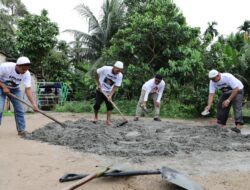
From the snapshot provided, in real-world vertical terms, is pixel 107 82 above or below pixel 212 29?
below

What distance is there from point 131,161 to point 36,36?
13.8 meters

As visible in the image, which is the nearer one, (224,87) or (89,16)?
(224,87)

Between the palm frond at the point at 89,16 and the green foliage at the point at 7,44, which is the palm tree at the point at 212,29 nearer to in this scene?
the palm frond at the point at 89,16

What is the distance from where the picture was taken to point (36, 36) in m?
17.3

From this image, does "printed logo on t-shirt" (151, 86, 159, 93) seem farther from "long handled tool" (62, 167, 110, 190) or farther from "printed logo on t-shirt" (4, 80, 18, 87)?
"long handled tool" (62, 167, 110, 190)

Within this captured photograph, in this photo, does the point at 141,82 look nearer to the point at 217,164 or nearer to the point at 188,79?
the point at 188,79

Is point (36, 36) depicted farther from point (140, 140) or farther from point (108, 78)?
point (140, 140)

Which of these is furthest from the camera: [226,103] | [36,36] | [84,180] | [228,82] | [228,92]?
[36,36]

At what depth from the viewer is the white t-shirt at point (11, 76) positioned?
6.68 meters

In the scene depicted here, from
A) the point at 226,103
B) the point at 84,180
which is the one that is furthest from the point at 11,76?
the point at 226,103

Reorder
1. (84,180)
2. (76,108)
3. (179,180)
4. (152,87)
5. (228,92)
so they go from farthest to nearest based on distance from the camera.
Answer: (76,108) < (152,87) < (228,92) < (179,180) < (84,180)

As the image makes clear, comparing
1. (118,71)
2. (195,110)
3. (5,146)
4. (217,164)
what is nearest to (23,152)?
(5,146)

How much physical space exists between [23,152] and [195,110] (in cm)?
784

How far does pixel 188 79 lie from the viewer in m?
13.3
